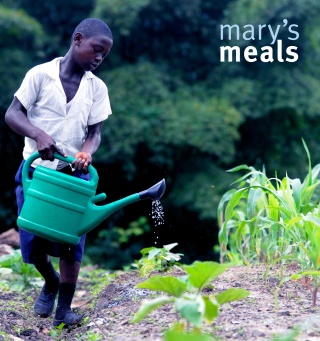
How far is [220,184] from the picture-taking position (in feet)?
29.0

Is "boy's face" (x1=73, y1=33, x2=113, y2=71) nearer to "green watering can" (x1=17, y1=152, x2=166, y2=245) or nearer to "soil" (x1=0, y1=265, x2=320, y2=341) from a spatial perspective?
"green watering can" (x1=17, y1=152, x2=166, y2=245)

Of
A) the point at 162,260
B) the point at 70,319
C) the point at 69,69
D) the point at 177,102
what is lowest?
the point at 70,319

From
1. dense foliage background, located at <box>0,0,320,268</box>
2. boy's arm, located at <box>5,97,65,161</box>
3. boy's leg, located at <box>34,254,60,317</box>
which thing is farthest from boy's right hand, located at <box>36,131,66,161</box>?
dense foliage background, located at <box>0,0,320,268</box>

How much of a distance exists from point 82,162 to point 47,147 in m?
0.16

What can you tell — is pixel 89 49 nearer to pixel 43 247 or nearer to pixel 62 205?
pixel 62 205

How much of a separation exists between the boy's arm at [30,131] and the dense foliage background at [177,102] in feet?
17.2

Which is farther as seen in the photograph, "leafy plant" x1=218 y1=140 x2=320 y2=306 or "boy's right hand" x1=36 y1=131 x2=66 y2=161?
"boy's right hand" x1=36 y1=131 x2=66 y2=161

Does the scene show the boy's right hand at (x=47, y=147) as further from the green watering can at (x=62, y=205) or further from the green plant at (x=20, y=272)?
the green plant at (x=20, y=272)

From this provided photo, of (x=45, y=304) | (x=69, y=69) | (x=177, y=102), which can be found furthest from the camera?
(x=177, y=102)

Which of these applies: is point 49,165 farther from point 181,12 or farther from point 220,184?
point 181,12

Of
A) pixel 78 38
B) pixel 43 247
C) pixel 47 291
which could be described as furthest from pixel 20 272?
pixel 78 38

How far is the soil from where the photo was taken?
8.04 feet

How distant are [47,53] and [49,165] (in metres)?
6.09

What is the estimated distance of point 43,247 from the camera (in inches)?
136
